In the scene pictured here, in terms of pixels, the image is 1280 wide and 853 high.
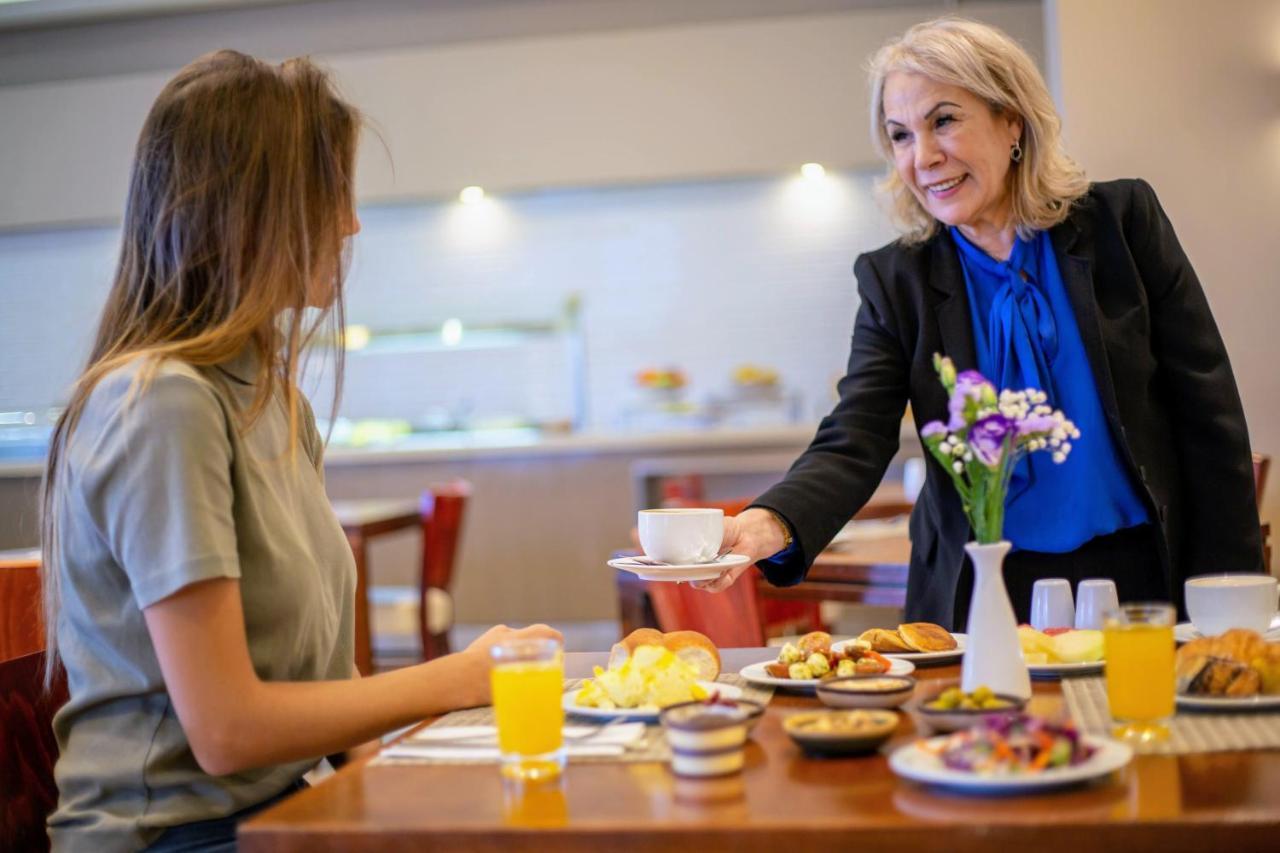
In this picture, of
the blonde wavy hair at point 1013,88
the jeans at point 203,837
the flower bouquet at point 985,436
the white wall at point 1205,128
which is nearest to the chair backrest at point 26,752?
the jeans at point 203,837

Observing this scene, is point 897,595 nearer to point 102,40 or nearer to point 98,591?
point 98,591

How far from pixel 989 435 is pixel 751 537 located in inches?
19.5

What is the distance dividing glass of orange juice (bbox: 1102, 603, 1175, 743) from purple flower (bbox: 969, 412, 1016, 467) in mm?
154

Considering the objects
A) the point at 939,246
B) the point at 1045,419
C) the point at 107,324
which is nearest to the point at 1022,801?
the point at 1045,419

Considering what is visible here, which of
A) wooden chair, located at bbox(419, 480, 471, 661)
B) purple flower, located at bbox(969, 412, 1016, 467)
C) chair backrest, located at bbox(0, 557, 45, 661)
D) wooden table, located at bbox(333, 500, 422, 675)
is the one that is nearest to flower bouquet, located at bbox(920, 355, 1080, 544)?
purple flower, located at bbox(969, 412, 1016, 467)

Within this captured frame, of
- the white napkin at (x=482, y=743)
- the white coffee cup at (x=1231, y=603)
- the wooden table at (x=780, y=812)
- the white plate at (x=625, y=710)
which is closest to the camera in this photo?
the wooden table at (x=780, y=812)

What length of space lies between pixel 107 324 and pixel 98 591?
26 centimetres

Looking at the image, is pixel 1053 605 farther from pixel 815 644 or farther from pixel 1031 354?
pixel 1031 354

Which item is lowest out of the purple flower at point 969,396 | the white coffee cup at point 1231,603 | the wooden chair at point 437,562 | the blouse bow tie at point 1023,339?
Result: the wooden chair at point 437,562

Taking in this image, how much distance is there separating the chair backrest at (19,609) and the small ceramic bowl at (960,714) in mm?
1259

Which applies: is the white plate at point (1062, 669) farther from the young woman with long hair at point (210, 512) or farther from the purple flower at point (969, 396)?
the young woman with long hair at point (210, 512)

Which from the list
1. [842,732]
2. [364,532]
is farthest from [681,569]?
[364,532]

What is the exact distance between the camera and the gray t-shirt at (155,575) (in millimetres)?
Result: 1122

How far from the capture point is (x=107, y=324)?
1.29 meters
